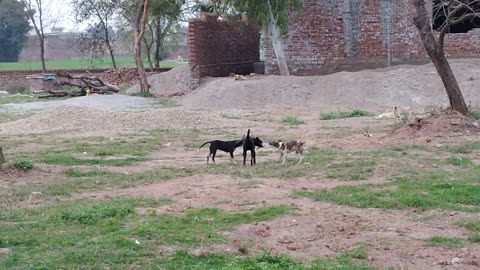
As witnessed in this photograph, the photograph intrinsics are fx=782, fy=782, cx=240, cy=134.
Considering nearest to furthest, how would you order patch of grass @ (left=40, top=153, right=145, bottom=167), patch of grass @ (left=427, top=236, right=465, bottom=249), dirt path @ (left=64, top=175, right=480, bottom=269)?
dirt path @ (left=64, top=175, right=480, bottom=269) → patch of grass @ (left=427, top=236, right=465, bottom=249) → patch of grass @ (left=40, top=153, right=145, bottom=167)

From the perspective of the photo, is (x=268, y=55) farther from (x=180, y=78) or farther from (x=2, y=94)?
(x=2, y=94)

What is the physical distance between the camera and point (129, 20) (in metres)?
43.5

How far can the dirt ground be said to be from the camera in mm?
7684

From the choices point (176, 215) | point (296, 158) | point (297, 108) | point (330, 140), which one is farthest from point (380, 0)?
point (176, 215)

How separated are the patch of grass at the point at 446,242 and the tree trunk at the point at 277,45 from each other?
21667 mm

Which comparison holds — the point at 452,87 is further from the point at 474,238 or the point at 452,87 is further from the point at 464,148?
the point at 474,238

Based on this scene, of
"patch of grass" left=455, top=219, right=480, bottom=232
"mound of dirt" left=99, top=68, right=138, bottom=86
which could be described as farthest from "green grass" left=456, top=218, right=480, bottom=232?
"mound of dirt" left=99, top=68, right=138, bottom=86

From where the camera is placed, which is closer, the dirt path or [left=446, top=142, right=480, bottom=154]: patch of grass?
the dirt path

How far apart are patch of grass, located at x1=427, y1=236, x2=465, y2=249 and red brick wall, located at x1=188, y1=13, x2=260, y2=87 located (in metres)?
24.0

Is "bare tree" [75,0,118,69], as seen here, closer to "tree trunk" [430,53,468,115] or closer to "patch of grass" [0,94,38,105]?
"patch of grass" [0,94,38,105]

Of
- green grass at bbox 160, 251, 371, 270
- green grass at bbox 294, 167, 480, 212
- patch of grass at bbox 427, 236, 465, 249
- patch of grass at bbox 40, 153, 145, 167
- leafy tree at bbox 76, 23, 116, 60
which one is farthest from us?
leafy tree at bbox 76, 23, 116, 60

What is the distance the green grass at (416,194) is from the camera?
933 centimetres

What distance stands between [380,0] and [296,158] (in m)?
18.4

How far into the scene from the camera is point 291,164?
41.9 feet
